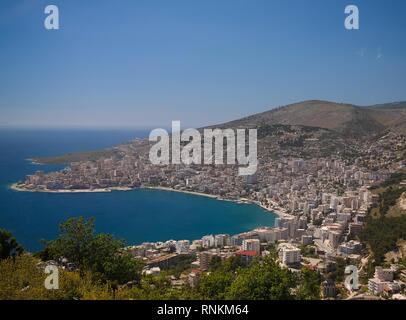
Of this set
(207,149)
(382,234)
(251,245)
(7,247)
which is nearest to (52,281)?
(7,247)

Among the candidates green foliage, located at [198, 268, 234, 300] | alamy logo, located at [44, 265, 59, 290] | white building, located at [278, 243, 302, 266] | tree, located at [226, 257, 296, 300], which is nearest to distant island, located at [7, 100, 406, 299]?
Answer: white building, located at [278, 243, 302, 266]

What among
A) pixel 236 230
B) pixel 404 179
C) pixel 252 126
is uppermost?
pixel 252 126

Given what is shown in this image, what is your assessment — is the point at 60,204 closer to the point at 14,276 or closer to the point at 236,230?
the point at 236,230

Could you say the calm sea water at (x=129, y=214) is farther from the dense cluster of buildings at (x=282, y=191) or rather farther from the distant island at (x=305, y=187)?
the dense cluster of buildings at (x=282, y=191)

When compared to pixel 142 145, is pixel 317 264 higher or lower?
lower

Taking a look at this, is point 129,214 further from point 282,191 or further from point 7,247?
point 7,247

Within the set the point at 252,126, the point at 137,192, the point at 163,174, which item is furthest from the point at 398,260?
the point at 252,126
